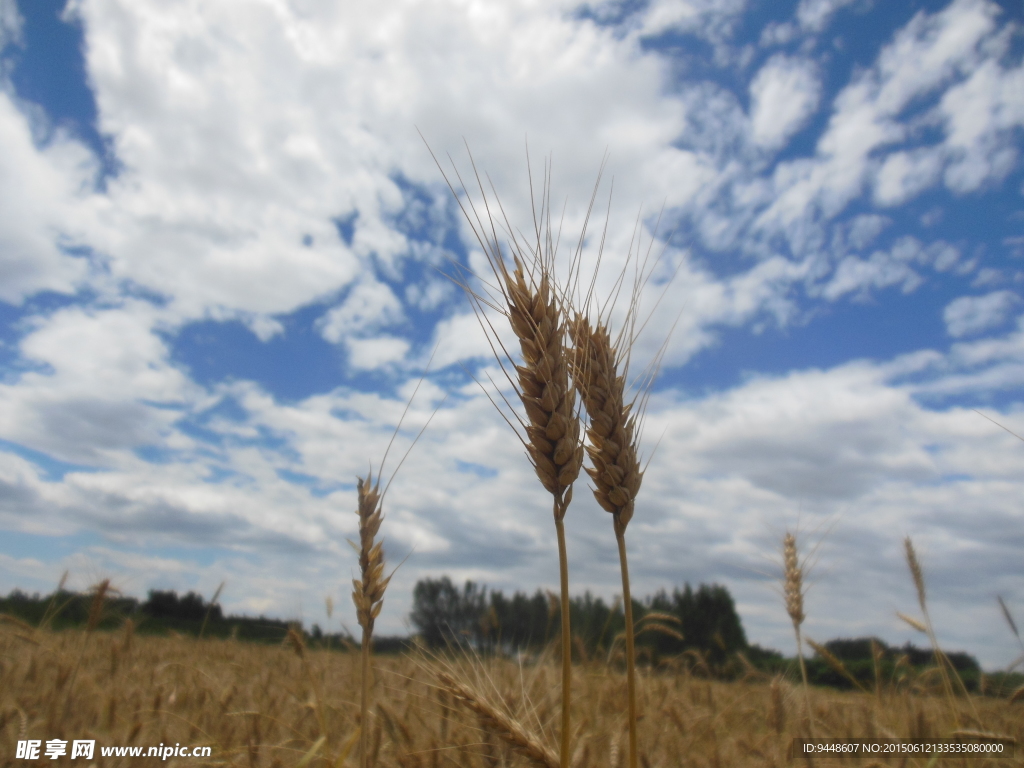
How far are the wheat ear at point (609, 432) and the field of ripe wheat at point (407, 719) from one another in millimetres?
779

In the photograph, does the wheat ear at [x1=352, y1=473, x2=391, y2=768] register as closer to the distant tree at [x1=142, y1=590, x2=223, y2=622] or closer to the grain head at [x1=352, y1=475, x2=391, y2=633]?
the grain head at [x1=352, y1=475, x2=391, y2=633]

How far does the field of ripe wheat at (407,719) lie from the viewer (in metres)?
2.41

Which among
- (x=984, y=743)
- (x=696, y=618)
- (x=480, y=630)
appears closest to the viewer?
(x=984, y=743)

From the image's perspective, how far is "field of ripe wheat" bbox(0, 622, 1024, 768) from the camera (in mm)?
2408

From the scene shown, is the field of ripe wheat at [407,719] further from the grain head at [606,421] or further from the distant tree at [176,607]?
the distant tree at [176,607]

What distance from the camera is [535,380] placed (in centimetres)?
197

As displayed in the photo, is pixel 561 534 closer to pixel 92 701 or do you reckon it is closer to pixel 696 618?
pixel 92 701

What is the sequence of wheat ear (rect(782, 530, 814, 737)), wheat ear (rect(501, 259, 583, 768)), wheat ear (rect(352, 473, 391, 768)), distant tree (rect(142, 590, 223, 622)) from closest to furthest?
wheat ear (rect(501, 259, 583, 768)), wheat ear (rect(352, 473, 391, 768)), wheat ear (rect(782, 530, 814, 737)), distant tree (rect(142, 590, 223, 622))

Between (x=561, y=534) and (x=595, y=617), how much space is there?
29.3 meters

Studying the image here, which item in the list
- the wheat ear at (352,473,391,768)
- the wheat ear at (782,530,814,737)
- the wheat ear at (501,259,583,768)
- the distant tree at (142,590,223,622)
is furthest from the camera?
the distant tree at (142,590,223,622)

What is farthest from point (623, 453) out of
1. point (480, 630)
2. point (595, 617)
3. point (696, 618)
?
Result: point (696, 618)

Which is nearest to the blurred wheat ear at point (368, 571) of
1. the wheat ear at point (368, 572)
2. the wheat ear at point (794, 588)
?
the wheat ear at point (368, 572)

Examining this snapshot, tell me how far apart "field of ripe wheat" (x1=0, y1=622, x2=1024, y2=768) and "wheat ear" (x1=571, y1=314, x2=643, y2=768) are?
0.78 meters

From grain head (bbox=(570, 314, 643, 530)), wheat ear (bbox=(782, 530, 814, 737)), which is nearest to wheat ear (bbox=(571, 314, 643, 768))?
grain head (bbox=(570, 314, 643, 530))
